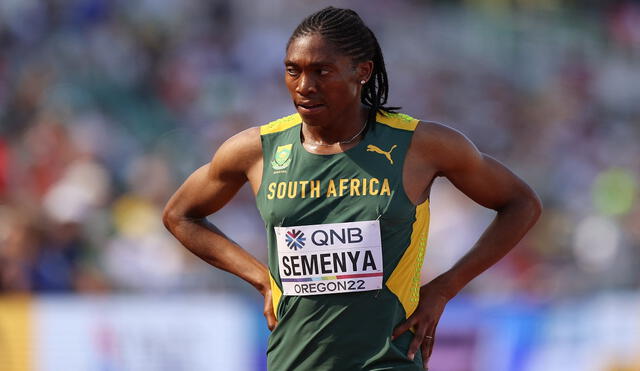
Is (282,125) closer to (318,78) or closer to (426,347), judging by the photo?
(318,78)

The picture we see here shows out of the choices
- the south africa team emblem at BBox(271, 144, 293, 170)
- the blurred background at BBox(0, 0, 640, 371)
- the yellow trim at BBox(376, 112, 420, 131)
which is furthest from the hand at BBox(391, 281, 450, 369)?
the blurred background at BBox(0, 0, 640, 371)

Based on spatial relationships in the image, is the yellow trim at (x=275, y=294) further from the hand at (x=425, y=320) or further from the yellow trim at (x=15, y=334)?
the yellow trim at (x=15, y=334)

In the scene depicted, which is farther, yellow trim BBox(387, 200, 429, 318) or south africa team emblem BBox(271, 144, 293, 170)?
south africa team emblem BBox(271, 144, 293, 170)

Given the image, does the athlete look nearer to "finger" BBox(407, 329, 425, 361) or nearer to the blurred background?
"finger" BBox(407, 329, 425, 361)

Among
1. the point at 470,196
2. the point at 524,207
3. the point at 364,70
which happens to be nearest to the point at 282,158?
the point at 364,70

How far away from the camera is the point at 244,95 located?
14.8 metres

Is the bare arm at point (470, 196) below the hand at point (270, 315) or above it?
above

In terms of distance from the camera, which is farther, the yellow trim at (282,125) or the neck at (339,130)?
the yellow trim at (282,125)

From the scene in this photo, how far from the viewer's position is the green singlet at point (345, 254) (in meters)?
4.41

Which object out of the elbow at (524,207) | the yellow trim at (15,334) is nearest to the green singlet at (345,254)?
the elbow at (524,207)

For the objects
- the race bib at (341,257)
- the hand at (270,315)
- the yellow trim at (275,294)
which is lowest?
the hand at (270,315)

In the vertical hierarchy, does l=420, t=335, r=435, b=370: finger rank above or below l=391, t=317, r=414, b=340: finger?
below

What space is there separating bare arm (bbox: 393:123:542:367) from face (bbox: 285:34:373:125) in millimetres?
365

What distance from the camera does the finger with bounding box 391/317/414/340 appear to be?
4.48 metres
